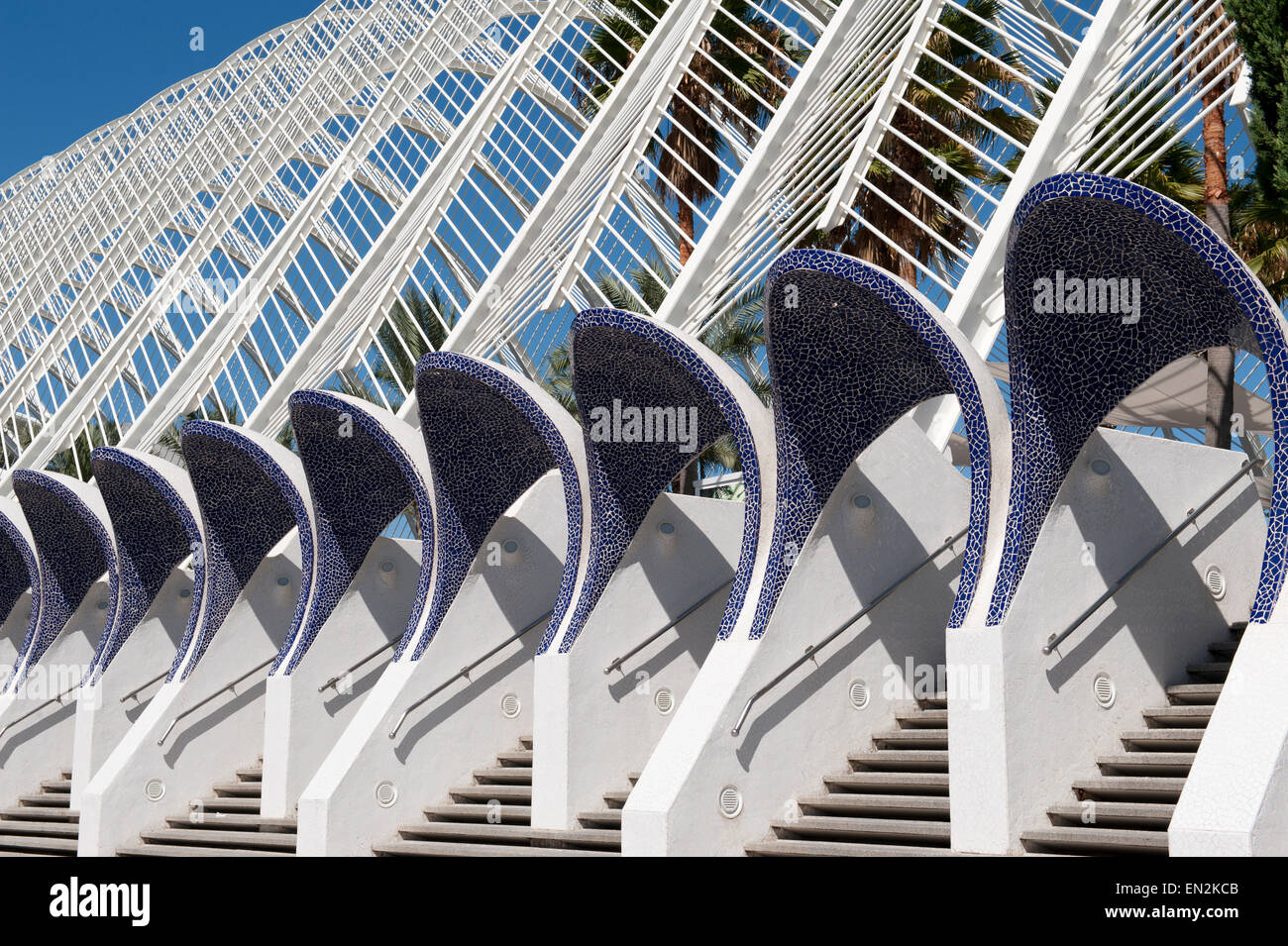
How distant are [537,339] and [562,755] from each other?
6.93 m

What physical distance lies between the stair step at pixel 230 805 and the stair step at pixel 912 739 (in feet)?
24.3

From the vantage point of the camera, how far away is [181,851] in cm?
1460

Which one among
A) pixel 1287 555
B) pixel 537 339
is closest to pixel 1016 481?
pixel 1287 555

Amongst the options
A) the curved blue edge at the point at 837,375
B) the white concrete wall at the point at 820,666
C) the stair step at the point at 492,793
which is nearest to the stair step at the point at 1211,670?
the curved blue edge at the point at 837,375

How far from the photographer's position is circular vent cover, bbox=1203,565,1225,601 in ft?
32.6

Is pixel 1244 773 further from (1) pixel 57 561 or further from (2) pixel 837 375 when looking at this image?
(1) pixel 57 561

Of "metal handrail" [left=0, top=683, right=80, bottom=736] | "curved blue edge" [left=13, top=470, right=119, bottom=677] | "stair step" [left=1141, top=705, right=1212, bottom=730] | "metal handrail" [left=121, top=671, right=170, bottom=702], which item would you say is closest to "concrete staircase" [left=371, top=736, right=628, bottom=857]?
"stair step" [left=1141, top=705, right=1212, bottom=730]

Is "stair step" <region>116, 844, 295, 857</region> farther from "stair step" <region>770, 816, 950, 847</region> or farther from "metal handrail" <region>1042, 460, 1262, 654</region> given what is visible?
"metal handrail" <region>1042, 460, 1262, 654</region>

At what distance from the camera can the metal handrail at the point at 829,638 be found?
10.3 m

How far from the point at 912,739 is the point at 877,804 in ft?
3.07

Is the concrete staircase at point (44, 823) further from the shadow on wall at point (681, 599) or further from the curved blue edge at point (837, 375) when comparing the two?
the curved blue edge at point (837, 375)

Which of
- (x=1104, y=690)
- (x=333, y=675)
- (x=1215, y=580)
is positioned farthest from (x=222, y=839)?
(x=1215, y=580)

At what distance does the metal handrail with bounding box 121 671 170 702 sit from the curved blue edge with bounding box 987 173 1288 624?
11696mm
